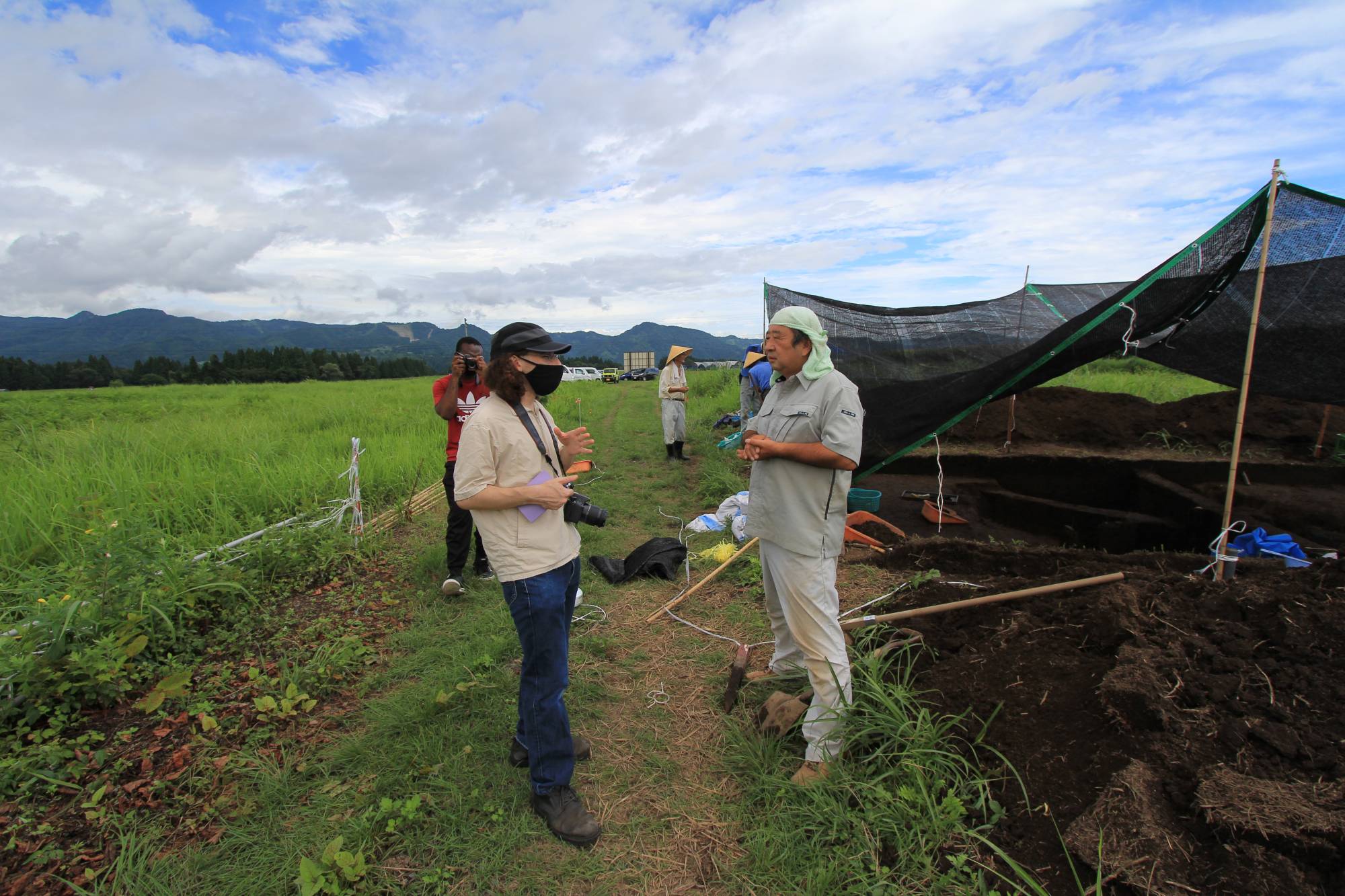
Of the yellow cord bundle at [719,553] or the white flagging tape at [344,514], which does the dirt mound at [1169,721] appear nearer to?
the yellow cord bundle at [719,553]

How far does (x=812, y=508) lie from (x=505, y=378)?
133 centimetres

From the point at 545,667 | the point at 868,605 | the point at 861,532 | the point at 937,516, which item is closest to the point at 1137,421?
the point at 937,516

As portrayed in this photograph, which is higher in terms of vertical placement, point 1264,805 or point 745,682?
point 1264,805

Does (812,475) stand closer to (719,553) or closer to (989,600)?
(989,600)

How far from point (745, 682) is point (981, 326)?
5461 millimetres

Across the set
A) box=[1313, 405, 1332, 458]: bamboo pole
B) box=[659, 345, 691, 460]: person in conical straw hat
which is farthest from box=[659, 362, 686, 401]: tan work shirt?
box=[1313, 405, 1332, 458]: bamboo pole

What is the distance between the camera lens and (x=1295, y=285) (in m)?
4.76

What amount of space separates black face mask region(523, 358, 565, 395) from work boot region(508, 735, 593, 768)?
156 centimetres

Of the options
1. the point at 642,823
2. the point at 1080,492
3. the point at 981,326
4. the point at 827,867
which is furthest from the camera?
the point at 1080,492

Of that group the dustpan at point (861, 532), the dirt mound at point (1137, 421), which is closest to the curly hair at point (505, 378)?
the dustpan at point (861, 532)

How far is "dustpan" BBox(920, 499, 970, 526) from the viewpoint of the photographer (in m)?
5.91

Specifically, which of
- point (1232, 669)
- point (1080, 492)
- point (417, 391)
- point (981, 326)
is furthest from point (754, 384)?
point (417, 391)

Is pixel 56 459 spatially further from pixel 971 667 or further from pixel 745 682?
pixel 971 667

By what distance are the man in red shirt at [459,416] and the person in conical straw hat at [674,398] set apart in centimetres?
445
